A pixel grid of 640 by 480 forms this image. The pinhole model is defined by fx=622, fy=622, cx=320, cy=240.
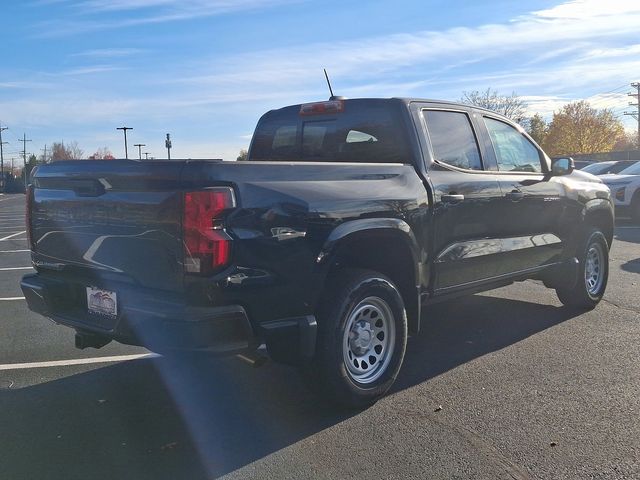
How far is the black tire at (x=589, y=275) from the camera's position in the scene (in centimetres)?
667

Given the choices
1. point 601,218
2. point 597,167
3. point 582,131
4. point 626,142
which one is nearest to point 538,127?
point 582,131

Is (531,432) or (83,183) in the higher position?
(83,183)

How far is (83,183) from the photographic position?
3934mm

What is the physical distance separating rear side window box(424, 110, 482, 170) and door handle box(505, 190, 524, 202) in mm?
397

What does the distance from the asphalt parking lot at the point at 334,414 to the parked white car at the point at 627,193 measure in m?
10.4

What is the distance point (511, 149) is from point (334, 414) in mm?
3270

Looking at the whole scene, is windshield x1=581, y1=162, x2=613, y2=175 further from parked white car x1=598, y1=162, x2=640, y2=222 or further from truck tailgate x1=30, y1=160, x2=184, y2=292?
truck tailgate x1=30, y1=160, x2=184, y2=292

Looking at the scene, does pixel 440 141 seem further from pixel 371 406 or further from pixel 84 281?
pixel 84 281

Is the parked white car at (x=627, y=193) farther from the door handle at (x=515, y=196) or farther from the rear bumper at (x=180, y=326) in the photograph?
the rear bumper at (x=180, y=326)

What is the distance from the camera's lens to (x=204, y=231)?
3.32m

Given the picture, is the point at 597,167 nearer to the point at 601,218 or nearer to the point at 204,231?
the point at 601,218

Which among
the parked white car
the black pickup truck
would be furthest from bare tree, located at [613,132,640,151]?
the black pickup truck

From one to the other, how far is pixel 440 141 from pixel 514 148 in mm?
1341

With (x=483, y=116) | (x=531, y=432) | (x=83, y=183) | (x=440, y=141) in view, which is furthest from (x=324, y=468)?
(x=483, y=116)
